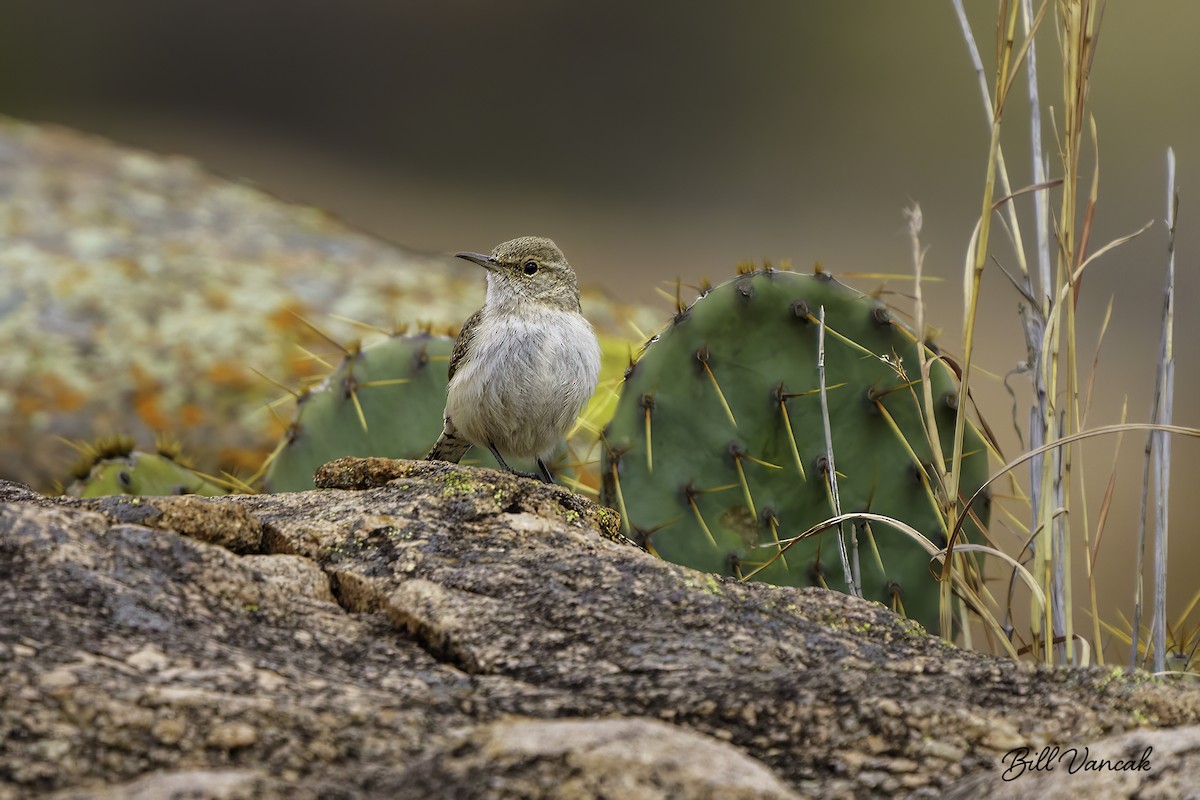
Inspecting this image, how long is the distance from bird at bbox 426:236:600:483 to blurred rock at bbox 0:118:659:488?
274 centimetres

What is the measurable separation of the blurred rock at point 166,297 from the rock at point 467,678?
168 inches

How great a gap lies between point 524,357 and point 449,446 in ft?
1.99

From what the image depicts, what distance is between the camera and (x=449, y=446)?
12.1 feet

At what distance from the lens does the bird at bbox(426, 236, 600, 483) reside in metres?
3.23

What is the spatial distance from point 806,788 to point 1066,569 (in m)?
1.16

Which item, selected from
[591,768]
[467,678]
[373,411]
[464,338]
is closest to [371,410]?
[373,411]

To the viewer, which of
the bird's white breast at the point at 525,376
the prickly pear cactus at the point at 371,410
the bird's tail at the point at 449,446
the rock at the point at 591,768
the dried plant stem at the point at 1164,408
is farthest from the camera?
the prickly pear cactus at the point at 371,410

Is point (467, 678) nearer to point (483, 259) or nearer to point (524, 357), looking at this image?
point (524, 357)

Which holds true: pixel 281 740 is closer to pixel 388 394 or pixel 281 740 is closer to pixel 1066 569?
pixel 1066 569

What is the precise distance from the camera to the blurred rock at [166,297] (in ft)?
22.9

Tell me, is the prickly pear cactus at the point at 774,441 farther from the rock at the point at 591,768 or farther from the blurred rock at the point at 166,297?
the blurred rock at the point at 166,297

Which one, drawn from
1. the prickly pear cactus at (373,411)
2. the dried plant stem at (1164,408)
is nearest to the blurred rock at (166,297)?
the prickly pear cactus at (373,411)

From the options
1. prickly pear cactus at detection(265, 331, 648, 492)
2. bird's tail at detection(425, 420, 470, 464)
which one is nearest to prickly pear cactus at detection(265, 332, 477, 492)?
prickly pear cactus at detection(265, 331, 648, 492)

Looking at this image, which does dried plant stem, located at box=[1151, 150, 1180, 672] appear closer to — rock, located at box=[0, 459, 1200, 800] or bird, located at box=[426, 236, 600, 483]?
rock, located at box=[0, 459, 1200, 800]
